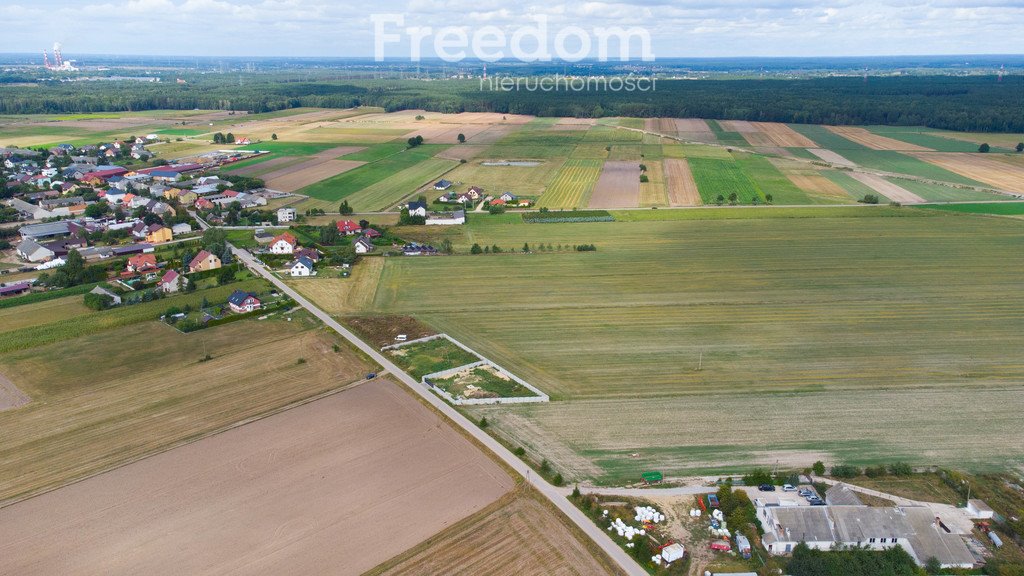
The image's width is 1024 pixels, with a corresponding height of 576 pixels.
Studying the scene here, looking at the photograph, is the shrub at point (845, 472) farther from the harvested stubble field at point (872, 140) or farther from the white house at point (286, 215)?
the harvested stubble field at point (872, 140)

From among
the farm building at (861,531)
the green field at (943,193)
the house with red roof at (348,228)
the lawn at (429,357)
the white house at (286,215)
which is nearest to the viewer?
the farm building at (861,531)

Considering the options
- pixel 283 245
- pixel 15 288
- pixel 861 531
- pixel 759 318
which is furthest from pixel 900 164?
pixel 15 288

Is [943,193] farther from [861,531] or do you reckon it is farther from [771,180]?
[861,531]

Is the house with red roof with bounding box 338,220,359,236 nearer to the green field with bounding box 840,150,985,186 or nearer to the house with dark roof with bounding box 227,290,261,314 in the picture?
the house with dark roof with bounding box 227,290,261,314

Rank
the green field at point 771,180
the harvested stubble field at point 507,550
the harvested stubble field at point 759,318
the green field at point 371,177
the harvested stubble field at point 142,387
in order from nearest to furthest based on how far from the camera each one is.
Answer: the harvested stubble field at point 507,550
the harvested stubble field at point 142,387
the harvested stubble field at point 759,318
the green field at point 771,180
the green field at point 371,177

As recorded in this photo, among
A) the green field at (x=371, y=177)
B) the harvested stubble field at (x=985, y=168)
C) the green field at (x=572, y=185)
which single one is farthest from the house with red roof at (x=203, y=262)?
the harvested stubble field at (x=985, y=168)

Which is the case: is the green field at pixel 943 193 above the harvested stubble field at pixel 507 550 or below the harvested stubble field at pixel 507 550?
above

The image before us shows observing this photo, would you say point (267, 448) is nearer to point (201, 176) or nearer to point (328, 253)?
point (328, 253)
